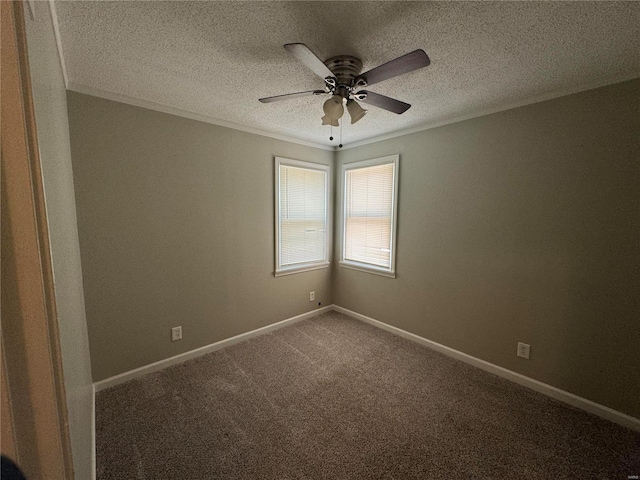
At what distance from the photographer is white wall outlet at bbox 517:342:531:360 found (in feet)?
7.50

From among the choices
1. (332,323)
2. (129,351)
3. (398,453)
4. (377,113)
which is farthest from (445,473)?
(377,113)

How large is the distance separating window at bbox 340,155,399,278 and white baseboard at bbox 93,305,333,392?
109 centimetres

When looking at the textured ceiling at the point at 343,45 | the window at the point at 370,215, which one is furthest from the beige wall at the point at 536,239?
the textured ceiling at the point at 343,45

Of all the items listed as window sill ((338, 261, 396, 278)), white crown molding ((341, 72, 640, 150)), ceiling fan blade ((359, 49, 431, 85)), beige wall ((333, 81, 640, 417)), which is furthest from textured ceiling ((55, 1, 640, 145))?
window sill ((338, 261, 396, 278))

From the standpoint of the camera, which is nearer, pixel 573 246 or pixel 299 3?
pixel 299 3

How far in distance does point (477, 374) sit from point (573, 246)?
136 centimetres

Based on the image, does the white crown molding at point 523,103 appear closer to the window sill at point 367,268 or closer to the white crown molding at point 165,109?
the white crown molding at point 165,109

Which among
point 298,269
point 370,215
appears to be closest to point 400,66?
point 370,215

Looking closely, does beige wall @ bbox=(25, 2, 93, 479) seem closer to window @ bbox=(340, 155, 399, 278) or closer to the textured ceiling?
the textured ceiling

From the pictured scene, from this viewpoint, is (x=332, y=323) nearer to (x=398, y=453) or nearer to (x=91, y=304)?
(x=398, y=453)

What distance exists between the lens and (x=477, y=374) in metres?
2.47

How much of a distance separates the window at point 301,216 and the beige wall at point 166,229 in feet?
0.47

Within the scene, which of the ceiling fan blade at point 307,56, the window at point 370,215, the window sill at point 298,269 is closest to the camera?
the ceiling fan blade at point 307,56

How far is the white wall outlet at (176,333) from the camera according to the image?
256 centimetres
